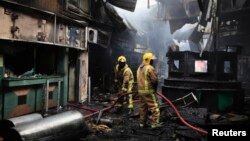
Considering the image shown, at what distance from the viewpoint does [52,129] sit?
17.3ft

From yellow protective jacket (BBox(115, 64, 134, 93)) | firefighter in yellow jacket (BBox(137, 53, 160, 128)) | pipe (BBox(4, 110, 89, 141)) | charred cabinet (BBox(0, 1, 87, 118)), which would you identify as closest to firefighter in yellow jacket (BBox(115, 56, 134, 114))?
yellow protective jacket (BBox(115, 64, 134, 93))

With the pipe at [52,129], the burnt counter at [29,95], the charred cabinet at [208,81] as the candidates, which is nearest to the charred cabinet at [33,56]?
the burnt counter at [29,95]

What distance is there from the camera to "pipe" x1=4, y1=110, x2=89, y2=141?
4921mm

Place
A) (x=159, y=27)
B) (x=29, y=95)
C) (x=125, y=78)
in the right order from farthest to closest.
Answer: (x=159, y=27)
(x=125, y=78)
(x=29, y=95)

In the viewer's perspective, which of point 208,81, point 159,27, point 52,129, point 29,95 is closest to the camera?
point 52,129

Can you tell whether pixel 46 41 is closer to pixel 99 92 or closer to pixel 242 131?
pixel 99 92

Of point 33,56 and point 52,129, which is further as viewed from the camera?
point 33,56

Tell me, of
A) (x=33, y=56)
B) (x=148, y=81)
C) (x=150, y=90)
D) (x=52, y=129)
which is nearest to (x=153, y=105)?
(x=150, y=90)

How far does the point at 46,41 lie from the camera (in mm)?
9336

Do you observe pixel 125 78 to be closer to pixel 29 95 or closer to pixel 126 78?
pixel 126 78

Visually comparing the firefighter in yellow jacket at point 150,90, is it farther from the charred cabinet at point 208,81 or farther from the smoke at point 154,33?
the smoke at point 154,33

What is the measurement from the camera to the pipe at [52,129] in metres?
4.92

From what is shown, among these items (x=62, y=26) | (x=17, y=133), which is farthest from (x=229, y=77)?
(x=17, y=133)

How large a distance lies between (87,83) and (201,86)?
5084 mm
